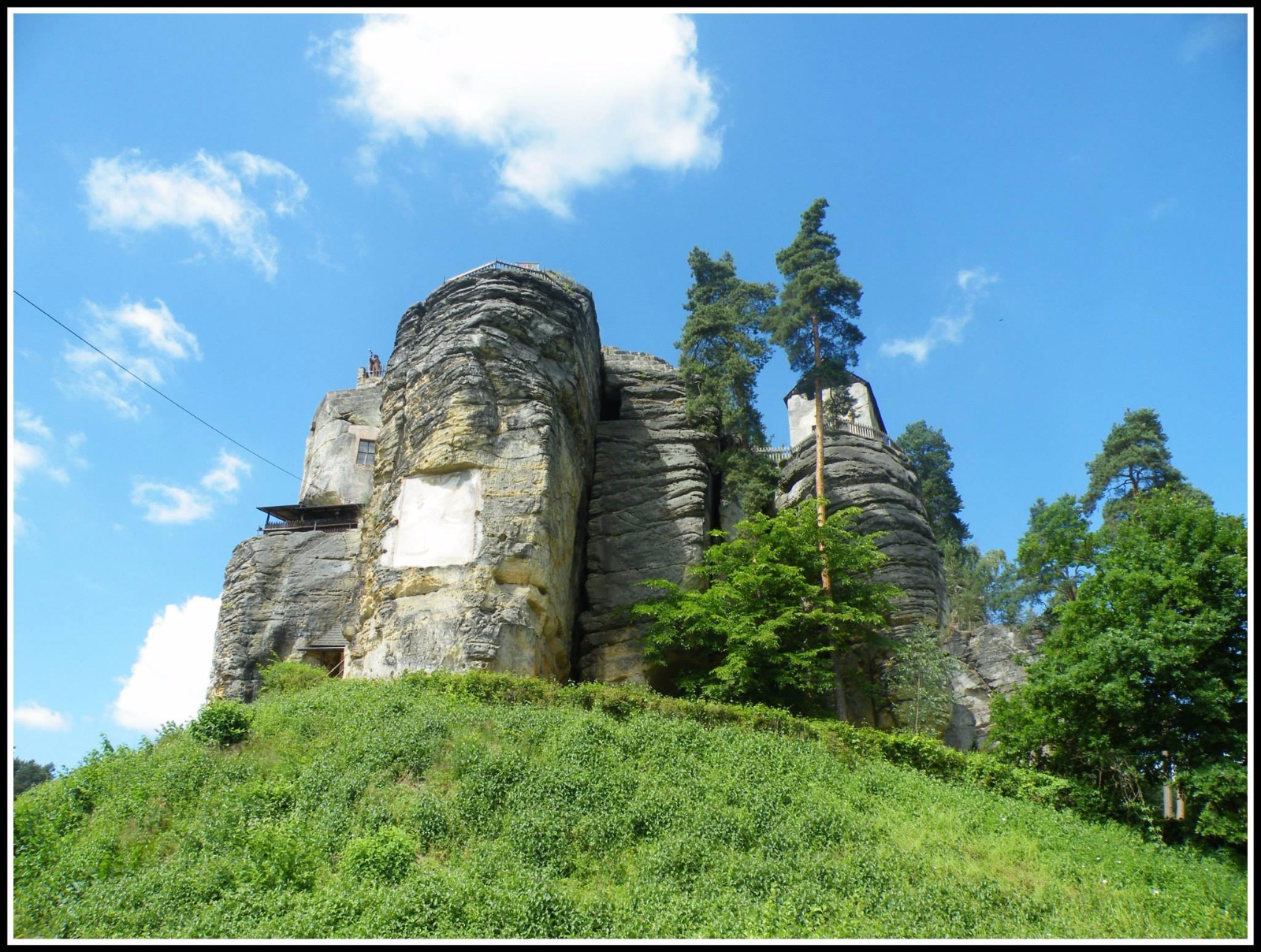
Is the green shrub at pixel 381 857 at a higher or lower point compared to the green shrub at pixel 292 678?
lower

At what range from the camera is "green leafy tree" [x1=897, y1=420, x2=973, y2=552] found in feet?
138

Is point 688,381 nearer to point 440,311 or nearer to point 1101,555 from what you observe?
point 440,311

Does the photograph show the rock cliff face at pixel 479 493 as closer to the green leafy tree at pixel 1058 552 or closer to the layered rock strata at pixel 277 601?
the layered rock strata at pixel 277 601

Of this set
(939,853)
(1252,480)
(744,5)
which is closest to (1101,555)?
(939,853)

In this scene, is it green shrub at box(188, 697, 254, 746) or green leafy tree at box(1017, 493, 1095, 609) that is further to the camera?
green leafy tree at box(1017, 493, 1095, 609)

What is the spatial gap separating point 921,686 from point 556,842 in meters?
14.8

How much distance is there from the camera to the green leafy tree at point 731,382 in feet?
91.7

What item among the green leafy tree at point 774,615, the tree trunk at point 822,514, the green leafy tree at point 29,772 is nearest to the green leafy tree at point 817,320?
the tree trunk at point 822,514

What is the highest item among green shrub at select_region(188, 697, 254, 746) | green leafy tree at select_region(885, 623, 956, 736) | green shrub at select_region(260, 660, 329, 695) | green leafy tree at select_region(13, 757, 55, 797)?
green leafy tree at select_region(885, 623, 956, 736)

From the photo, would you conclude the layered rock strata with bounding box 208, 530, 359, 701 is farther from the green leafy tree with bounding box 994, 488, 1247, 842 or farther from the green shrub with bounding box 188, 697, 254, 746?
the green leafy tree with bounding box 994, 488, 1247, 842

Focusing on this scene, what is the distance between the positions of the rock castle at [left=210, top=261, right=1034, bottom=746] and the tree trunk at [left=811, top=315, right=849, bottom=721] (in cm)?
187

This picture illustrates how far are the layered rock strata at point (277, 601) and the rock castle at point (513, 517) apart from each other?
6 cm

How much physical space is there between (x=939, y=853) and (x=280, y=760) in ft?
35.2

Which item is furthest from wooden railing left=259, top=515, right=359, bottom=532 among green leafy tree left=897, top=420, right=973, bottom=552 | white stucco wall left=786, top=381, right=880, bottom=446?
green leafy tree left=897, top=420, right=973, bottom=552
